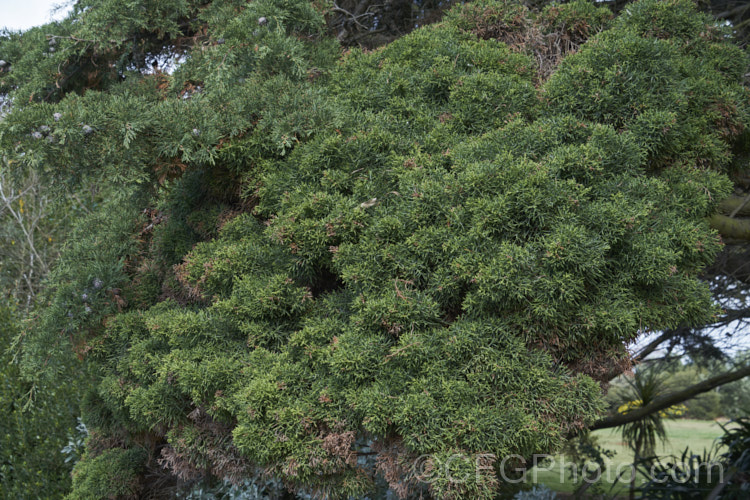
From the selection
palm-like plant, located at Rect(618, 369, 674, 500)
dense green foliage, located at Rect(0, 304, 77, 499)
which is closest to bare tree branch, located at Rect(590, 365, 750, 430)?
palm-like plant, located at Rect(618, 369, 674, 500)

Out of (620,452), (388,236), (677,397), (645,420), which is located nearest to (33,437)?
(388,236)

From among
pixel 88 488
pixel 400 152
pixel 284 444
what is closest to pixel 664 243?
pixel 400 152

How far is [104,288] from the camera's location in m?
3.53

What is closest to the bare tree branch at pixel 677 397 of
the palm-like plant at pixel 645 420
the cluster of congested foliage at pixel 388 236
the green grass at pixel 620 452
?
the palm-like plant at pixel 645 420

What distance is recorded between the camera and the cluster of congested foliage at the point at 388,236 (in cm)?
230

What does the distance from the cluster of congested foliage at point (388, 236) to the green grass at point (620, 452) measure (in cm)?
147

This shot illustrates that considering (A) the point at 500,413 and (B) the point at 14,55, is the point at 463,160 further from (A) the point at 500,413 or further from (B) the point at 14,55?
(B) the point at 14,55

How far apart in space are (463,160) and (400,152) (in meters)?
0.40

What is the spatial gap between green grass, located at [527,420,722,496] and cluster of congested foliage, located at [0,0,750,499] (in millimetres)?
1472

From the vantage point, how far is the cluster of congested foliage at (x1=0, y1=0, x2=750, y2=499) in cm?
230

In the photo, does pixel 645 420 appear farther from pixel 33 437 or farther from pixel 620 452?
pixel 33 437

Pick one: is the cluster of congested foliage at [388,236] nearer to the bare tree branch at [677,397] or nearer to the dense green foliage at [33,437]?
the dense green foliage at [33,437]

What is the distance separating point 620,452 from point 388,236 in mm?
10500

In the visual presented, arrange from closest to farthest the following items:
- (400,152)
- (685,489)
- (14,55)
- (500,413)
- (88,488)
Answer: (500,413), (400,152), (88,488), (14,55), (685,489)
